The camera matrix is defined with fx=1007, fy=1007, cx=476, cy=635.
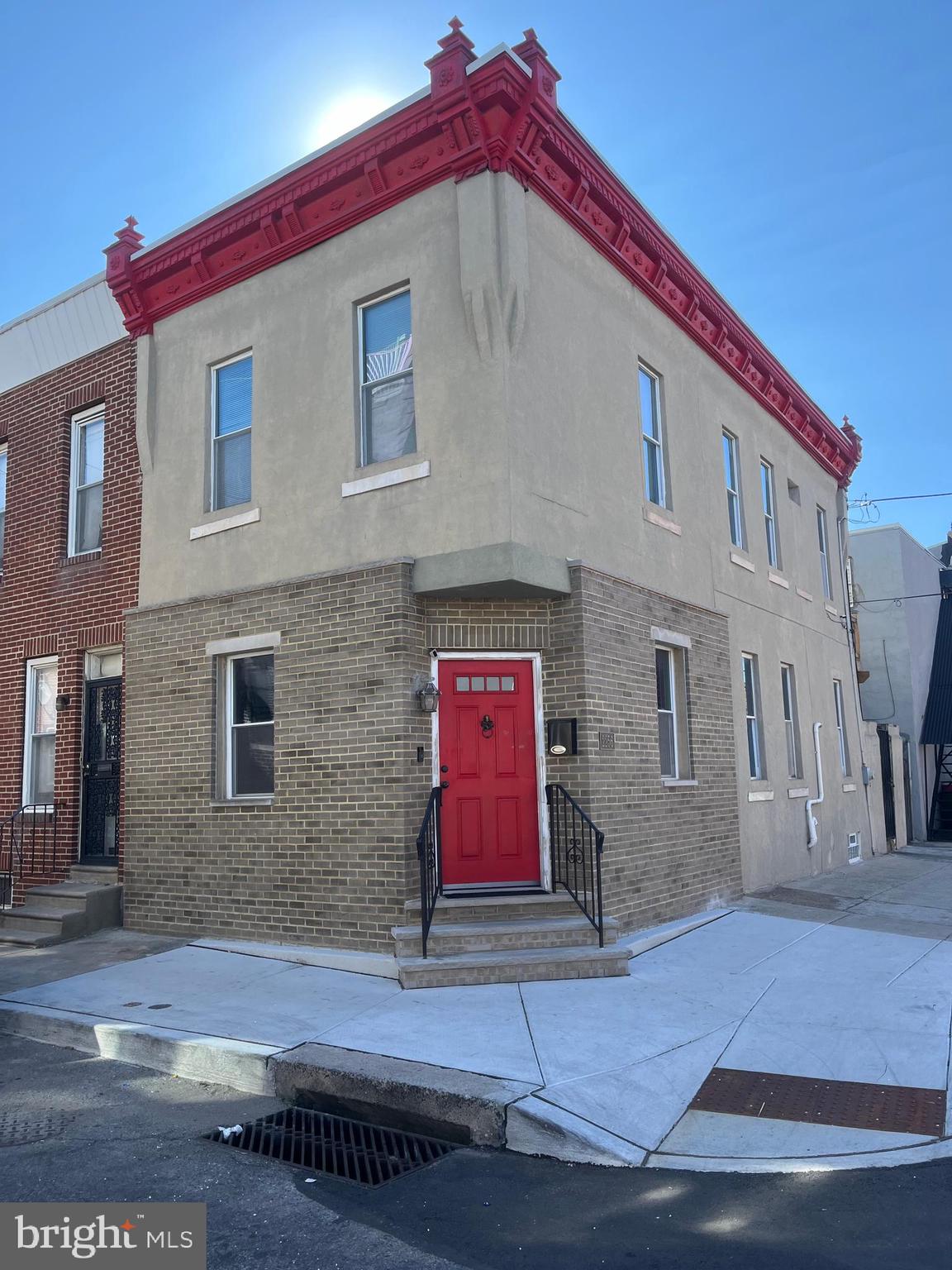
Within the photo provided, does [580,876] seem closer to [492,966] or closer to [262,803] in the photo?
[492,966]

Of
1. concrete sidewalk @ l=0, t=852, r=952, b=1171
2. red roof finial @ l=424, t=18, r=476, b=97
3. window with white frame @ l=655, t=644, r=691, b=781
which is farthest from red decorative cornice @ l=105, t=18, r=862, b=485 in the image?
concrete sidewalk @ l=0, t=852, r=952, b=1171

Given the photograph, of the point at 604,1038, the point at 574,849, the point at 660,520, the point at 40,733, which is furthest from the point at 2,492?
the point at 604,1038

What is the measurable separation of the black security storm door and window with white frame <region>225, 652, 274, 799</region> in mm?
1886

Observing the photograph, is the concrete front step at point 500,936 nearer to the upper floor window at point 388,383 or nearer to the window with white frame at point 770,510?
the upper floor window at point 388,383

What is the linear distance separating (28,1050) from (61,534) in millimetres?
6970

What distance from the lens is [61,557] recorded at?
1234 centimetres

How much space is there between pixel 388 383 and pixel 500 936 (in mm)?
5229

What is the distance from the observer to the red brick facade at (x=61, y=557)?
11.7 metres

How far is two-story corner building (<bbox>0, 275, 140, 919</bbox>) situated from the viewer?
11.6 m

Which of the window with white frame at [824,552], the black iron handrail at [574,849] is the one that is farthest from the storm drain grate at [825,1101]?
the window with white frame at [824,552]

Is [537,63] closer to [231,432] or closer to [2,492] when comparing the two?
[231,432]

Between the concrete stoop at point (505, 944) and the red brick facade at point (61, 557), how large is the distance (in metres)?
4.44

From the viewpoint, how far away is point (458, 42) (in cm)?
917

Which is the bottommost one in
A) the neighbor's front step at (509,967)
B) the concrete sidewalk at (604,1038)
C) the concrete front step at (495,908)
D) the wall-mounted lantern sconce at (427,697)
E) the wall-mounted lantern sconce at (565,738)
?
the concrete sidewalk at (604,1038)
